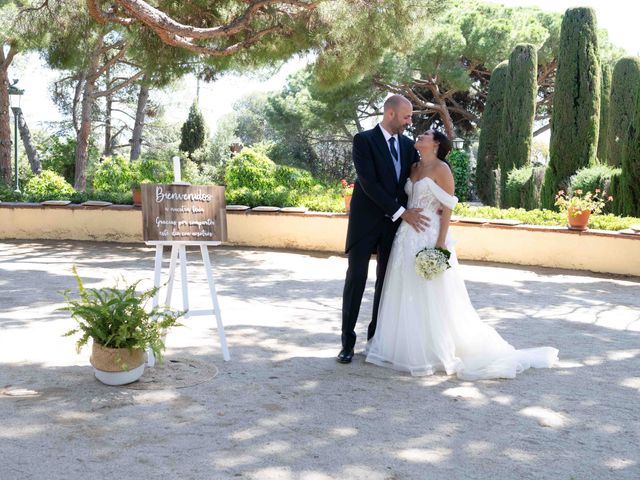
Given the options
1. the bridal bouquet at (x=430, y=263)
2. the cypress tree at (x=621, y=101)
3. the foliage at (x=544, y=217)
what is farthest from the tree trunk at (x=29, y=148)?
the bridal bouquet at (x=430, y=263)

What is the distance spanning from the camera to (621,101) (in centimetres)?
1989

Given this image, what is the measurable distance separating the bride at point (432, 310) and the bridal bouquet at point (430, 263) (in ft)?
0.43

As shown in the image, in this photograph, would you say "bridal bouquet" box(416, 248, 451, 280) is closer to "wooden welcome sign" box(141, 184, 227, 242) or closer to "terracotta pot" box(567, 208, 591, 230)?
"wooden welcome sign" box(141, 184, 227, 242)

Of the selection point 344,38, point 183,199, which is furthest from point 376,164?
point 344,38

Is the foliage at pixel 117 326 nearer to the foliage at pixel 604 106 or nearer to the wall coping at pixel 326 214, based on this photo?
the wall coping at pixel 326 214

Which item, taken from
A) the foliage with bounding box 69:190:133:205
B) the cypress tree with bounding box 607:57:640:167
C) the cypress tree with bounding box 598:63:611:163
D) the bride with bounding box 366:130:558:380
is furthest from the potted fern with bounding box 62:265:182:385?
the cypress tree with bounding box 607:57:640:167

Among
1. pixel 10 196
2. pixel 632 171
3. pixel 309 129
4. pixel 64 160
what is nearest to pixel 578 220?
pixel 632 171

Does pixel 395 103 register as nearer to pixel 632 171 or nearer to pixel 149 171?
pixel 632 171

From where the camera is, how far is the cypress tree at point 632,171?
11141mm

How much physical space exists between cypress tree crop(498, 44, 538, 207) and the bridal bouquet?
14397 mm

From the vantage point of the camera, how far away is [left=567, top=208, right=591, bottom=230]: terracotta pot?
9311mm

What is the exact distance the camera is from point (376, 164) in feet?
15.1

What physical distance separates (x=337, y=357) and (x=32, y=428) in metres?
2.06

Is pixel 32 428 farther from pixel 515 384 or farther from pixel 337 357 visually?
pixel 515 384
